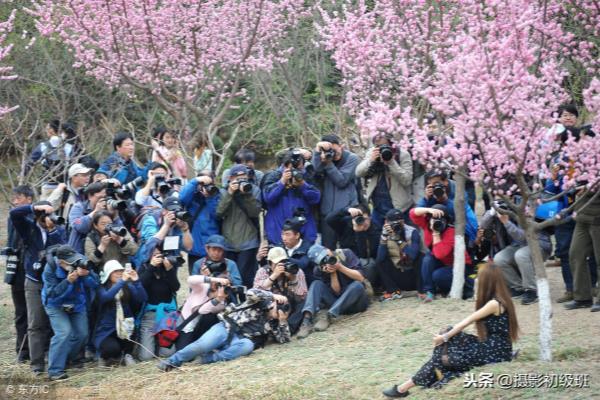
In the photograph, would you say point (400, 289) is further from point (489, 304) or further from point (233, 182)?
point (489, 304)

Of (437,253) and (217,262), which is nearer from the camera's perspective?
(217,262)

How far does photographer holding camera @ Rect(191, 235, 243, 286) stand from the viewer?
33.8 feet

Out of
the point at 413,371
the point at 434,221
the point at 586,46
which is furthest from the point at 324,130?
the point at 413,371

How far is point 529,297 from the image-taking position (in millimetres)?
10344

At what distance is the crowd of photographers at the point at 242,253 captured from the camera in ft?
32.8

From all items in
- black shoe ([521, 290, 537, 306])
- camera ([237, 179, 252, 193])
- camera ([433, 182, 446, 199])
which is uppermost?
camera ([237, 179, 252, 193])

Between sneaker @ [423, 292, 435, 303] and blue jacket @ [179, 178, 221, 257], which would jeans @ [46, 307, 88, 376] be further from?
sneaker @ [423, 292, 435, 303]

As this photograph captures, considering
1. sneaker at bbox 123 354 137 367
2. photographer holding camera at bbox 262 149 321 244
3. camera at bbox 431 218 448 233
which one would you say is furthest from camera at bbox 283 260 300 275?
sneaker at bbox 123 354 137 367

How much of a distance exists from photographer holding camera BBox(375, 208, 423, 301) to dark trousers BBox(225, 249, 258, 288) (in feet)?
4.57

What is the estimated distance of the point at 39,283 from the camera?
33.9 feet

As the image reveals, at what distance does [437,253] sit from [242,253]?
2.14 meters

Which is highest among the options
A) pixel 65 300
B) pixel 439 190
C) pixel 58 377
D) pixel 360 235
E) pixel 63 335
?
pixel 439 190

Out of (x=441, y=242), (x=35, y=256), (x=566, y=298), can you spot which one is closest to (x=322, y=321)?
(x=441, y=242)

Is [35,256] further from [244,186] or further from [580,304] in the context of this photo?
[580,304]
